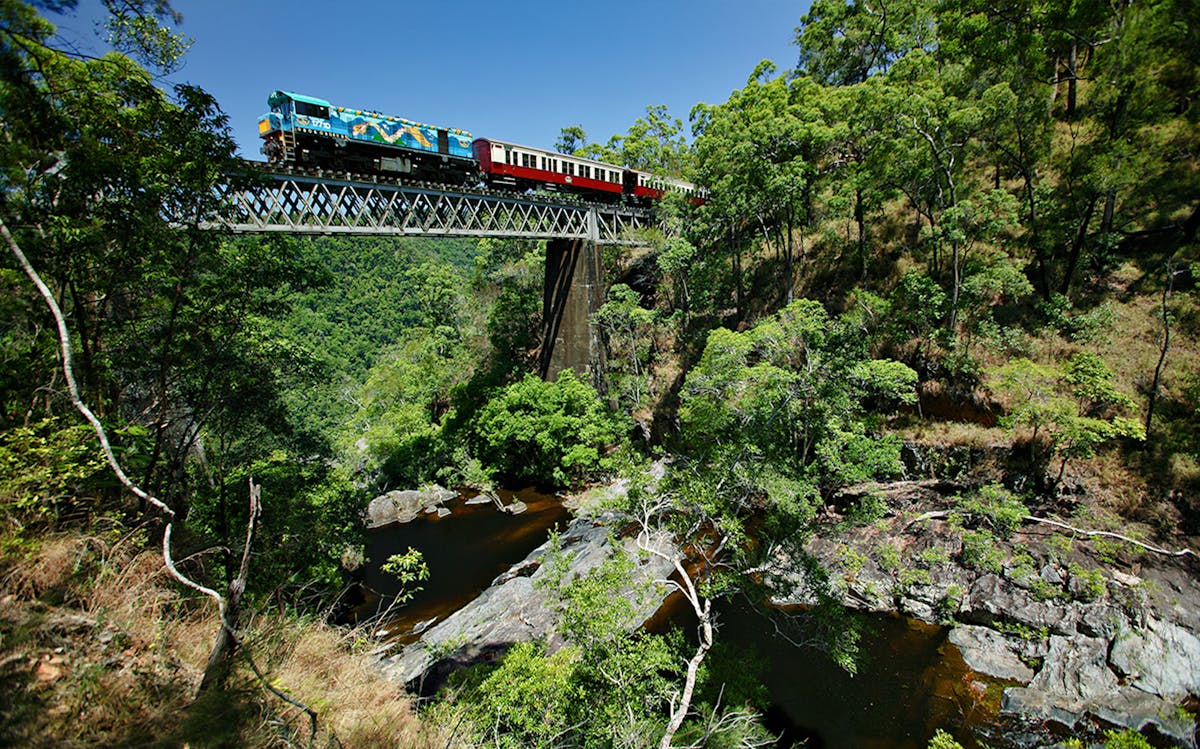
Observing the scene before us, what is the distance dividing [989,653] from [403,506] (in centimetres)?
1944

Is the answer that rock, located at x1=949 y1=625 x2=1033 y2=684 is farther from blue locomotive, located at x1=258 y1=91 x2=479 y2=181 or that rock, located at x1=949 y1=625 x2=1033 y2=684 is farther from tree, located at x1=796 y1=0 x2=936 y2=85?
tree, located at x1=796 y1=0 x2=936 y2=85

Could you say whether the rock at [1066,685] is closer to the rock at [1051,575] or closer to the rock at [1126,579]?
the rock at [1051,575]

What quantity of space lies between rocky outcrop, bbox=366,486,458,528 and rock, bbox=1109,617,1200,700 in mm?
19693

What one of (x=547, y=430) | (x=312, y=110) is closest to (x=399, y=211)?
(x=312, y=110)

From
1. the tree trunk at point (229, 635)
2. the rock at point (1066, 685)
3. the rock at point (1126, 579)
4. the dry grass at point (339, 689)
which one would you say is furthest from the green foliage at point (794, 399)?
the tree trunk at point (229, 635)

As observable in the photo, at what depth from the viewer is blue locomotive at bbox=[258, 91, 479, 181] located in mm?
16016

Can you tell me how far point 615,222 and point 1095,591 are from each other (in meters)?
21.9

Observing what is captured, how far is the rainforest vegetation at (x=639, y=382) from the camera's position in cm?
453

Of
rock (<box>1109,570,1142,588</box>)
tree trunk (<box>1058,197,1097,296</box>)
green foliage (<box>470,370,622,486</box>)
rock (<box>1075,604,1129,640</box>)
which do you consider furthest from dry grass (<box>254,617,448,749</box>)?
tree trunk (<box>1058,197,1097,296</box>)

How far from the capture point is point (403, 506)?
19969 mm

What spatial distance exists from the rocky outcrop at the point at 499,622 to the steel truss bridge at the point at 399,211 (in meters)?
8.93

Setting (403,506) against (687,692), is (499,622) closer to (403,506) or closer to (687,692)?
(687,692)

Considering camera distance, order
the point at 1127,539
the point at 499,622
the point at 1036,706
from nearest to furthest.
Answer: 1. the point at 1036,706
2. the point at 1127,539
3. the point at 499,622

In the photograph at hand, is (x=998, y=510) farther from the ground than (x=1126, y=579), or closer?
farther from the ground
